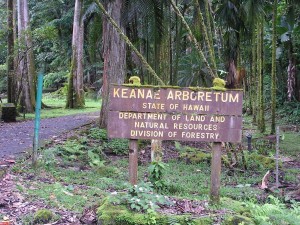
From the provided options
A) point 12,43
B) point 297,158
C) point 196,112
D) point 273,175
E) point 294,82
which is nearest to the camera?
point 196,112

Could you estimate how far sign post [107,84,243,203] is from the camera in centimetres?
538

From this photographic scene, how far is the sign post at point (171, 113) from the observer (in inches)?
212

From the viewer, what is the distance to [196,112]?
17.7 feet

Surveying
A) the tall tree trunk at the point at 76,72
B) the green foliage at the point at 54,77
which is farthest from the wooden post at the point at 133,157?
the green foliage at the point at 54,77

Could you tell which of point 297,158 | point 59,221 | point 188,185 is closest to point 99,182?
point 188,185

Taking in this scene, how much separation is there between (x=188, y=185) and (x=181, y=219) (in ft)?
12.3

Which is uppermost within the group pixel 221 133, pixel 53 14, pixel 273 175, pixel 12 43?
pixel 53 14

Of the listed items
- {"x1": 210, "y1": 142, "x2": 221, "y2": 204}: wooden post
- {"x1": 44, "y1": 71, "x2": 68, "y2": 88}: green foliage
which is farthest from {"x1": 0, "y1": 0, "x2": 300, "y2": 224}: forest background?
{"x1": 44, "y1": 71, "x2": 68, "y2": 88}: green foliage

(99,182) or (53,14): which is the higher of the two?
(53,14)

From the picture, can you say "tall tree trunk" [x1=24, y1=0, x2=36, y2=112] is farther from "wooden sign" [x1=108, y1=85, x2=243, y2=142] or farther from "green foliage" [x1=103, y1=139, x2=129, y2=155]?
"wooden sign" [x1=108, y1=85, x2=243, y2=142]

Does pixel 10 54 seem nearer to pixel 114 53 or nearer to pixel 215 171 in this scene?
pixel 114 53

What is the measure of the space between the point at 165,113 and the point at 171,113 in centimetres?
8

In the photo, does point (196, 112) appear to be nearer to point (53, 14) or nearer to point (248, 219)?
point (248, 219)

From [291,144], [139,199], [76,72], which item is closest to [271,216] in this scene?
[139,199]
